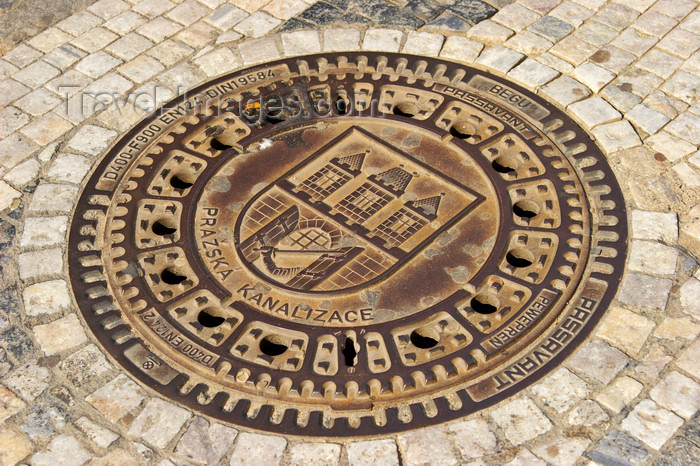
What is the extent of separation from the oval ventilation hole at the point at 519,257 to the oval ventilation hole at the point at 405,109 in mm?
1528

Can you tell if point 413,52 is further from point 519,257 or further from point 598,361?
point 598,361

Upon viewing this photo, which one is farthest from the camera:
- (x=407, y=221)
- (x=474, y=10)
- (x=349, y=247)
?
(x=474, y=10)

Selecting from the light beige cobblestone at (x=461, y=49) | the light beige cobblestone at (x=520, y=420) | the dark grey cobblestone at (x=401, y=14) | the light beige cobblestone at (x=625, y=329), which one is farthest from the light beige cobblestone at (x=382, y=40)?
the light beige cobblestone at (x=520, y=420)

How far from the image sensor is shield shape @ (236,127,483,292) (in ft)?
18.1

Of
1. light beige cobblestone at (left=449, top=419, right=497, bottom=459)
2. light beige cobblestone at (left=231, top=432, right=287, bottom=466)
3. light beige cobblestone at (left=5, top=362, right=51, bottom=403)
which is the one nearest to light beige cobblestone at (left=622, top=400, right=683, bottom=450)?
light beige cobblestone at (left=449, top=419, right=497, bottom=459)

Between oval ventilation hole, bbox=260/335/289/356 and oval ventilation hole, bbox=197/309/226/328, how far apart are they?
0.31 meters

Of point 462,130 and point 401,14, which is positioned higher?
point 401,14

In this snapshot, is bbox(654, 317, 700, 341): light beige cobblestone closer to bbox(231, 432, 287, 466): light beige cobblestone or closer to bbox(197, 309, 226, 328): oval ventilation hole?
bbox(231, 432, 287, 466): light beige cobblestone

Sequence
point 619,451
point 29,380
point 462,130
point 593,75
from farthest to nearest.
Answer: point 593,75, point 462,130, point 29,380, point 619,451

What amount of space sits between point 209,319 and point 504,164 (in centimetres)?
240

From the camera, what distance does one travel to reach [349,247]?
18.4 ft

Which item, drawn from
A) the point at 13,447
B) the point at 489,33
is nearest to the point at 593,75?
the point at 489,33

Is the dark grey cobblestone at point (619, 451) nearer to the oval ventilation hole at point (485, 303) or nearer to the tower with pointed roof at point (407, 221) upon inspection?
the oval ventilation hole at point (485, 303)

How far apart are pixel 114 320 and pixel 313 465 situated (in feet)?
5.40
